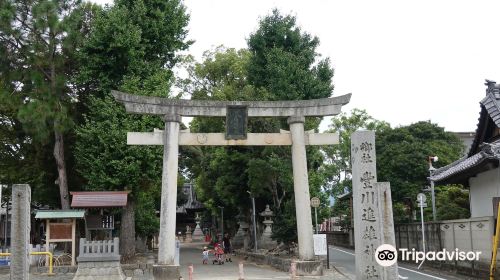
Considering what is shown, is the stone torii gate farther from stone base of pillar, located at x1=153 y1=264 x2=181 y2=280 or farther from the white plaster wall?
the white plaster wall

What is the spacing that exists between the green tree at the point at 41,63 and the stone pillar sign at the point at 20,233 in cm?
1320

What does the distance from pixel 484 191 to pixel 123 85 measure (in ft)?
56.0

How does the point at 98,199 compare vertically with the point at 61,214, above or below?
above

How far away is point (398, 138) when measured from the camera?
3428 centimetres

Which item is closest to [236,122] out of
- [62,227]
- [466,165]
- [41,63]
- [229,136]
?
[229,136]

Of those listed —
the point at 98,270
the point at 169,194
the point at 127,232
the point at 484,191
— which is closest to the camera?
the point at 98,270

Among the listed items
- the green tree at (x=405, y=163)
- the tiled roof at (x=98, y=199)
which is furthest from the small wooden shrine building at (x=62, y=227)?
the green tree at (x=405, y=163)

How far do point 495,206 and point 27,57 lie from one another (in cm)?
2200

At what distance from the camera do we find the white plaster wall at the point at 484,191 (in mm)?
20234

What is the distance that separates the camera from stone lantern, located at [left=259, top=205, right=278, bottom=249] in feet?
94.2

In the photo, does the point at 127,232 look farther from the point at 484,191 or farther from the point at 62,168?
the point at 484,191

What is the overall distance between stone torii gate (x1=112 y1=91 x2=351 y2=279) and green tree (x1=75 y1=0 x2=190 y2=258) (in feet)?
11.1

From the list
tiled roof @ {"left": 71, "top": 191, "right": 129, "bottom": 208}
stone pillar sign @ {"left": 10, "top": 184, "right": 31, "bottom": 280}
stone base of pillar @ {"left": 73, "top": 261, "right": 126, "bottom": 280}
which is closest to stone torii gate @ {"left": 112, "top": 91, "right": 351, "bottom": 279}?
stone base of pillar @ {"left": 73, "top": 261, "right": 126, "bottom": 280}

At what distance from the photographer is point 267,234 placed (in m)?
30.0
